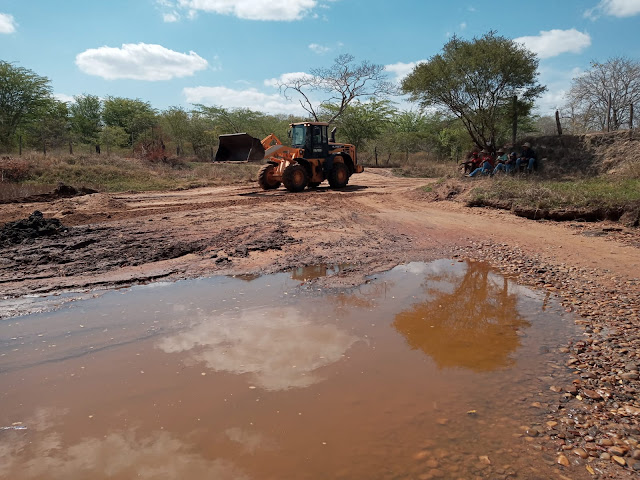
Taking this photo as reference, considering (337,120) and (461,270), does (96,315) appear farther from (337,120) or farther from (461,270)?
(337,120)

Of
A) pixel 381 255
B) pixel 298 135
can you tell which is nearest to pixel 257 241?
pixel 381 255

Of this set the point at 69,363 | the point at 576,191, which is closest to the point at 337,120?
the point at 576,191

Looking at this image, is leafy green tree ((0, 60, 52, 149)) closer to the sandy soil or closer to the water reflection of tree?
the sandy soil

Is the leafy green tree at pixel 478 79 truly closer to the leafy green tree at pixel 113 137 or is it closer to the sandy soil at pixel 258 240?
the sandy soil at pixel 258 240

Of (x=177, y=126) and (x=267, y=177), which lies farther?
(x=177, y=126)

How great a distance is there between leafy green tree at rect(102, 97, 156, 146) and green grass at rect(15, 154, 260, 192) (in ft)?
43.7

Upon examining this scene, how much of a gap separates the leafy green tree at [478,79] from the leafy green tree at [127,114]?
→ 24615mm

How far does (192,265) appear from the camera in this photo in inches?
286

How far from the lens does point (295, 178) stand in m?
16.4

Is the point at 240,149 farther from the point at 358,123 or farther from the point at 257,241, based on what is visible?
the point at 358,123

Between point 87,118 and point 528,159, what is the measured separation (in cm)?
3699

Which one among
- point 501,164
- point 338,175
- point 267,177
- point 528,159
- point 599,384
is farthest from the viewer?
point 528,159

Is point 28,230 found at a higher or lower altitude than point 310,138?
lower

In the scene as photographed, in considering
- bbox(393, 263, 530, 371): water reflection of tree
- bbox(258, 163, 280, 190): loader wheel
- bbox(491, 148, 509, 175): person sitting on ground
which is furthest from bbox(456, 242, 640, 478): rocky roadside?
bbox(258, 163, 280, 190): loader wheel
